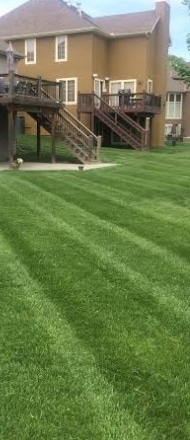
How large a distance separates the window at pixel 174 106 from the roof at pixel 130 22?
13.9 metres

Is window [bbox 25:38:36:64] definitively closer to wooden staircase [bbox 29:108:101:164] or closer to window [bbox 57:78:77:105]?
window [bbox 57:78:77:105]

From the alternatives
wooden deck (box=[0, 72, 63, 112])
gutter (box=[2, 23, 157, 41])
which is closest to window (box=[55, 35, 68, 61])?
gutter (box=[2, 23, 157, 41])

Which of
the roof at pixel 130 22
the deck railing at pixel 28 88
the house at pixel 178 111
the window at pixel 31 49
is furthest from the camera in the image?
the house at pixel 178 111

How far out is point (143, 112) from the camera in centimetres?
2756

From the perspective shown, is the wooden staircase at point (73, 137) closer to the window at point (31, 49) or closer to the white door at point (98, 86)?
the white door at point (98, 86)

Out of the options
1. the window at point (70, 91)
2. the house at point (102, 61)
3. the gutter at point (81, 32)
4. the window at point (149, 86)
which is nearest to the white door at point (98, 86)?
the house at point (102, 61)

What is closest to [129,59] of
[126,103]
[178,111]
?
[126,103]

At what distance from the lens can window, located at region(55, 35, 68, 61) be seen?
98.1 feet

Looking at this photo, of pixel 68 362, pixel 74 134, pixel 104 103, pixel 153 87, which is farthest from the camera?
pixel 153 87

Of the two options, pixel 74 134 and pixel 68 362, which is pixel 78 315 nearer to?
pixel 68 362

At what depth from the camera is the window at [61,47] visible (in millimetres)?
29889

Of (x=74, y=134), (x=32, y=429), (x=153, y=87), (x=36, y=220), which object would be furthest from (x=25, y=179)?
(x=153, y=87)

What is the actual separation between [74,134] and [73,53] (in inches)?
443

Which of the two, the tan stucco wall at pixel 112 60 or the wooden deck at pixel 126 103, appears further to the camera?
the tan stucco wall at pixel 112 60
